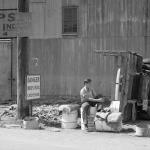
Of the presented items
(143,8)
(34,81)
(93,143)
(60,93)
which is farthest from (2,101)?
(93,143)

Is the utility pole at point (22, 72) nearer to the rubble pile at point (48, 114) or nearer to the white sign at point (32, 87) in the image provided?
the white sign at point (32, 87)

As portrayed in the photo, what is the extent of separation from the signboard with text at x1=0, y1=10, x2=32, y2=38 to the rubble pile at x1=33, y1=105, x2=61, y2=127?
284cm

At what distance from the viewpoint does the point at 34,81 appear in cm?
1516

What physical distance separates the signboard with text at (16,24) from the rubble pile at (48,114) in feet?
9.33

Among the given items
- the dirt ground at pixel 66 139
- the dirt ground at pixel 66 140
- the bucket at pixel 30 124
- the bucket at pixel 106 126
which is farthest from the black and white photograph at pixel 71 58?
the dirt ground at pixel 66 140

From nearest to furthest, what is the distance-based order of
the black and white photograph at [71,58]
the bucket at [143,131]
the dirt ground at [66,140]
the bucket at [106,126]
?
the dirt ground at [66,140] → the bucket at [143,131] → the bucket at [106,126] → the black and white photograph at [71,58]

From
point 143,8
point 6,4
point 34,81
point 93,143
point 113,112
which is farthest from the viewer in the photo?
point 6,4

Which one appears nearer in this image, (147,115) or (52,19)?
(147,115)

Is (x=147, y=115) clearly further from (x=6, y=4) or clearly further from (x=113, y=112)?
(x=6, y=4)

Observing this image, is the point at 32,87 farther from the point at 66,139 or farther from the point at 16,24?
the point at 66,139

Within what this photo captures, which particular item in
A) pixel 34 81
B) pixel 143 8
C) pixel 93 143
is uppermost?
pixel 143 8

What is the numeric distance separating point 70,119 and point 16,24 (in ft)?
12.5

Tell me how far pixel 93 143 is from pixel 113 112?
2511 millimetres

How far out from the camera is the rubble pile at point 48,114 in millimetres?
15195
